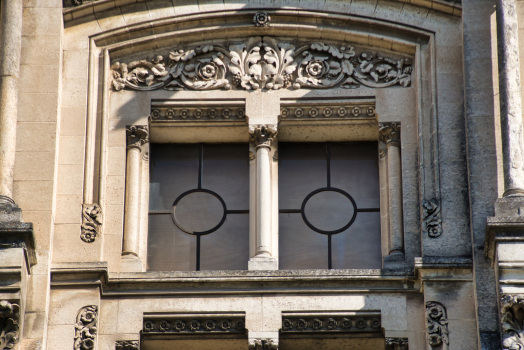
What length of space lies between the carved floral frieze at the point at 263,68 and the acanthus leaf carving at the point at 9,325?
13.4 feet

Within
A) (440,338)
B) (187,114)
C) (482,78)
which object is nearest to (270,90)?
(187,114)

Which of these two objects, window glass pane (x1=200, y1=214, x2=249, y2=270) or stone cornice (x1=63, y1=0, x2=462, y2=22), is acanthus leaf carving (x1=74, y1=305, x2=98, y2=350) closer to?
window glass pane (x1=200, y1=214, x2=249, y2=270)

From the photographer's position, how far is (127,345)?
16844mm

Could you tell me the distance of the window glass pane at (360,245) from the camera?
18031mm

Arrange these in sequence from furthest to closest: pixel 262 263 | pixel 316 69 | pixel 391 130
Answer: pixel 316 69 < pixel 391 130 < pixel 262 263

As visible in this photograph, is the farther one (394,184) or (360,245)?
(360,245)

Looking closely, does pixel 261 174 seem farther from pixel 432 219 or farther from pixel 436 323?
pixel 436 323

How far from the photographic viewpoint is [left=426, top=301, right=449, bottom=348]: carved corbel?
16422 mm

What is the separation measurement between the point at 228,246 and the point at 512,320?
433 cm

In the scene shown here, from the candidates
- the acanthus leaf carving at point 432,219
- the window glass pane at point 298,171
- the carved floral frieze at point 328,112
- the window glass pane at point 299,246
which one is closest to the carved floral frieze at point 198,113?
the carved floral frieze at point 328,112

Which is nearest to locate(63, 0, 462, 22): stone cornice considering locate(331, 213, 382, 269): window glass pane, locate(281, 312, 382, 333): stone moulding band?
locate(331, 213, 382, 269): window glass pane

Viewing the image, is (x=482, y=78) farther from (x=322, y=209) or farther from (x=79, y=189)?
(x=79, y=189)

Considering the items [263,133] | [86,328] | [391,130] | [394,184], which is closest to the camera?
[86,328]

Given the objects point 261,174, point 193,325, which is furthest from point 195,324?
point 261,174
